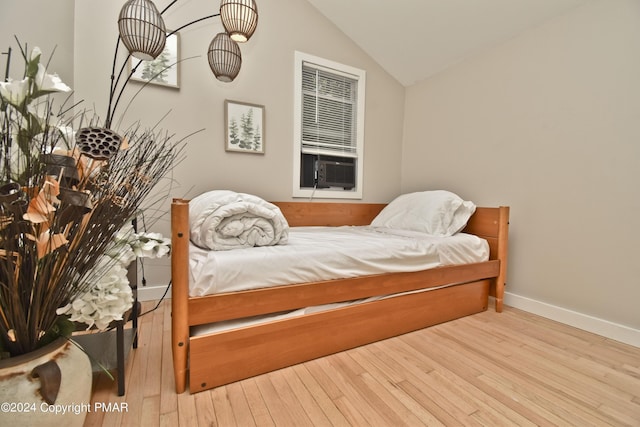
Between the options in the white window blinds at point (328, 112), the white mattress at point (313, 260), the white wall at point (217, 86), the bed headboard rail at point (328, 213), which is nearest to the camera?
the white mattress at point (313, 260)

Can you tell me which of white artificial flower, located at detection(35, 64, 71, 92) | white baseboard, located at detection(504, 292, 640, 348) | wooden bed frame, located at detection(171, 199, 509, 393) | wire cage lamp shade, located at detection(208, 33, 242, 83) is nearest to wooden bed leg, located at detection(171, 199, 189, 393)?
wooden bed frame, located at detection(171, 199, 509, 393)

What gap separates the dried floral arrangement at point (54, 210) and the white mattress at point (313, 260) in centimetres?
39

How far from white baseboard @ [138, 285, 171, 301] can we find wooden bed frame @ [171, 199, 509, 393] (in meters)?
1.04

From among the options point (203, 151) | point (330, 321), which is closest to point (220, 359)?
point (330, 321)

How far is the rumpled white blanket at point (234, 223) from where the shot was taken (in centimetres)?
126

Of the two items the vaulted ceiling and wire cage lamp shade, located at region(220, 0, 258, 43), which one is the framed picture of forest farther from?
the vaulted ceiling

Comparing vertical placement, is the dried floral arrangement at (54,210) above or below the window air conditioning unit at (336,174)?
below

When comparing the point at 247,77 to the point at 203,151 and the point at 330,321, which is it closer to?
the point at 203,151

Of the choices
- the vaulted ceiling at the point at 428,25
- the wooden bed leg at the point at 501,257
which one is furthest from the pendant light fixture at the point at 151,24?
the wooden bed leg at the point at 501,257

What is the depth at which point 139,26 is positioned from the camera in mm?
1176

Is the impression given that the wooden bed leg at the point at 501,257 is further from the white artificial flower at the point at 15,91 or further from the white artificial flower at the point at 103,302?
the white artificial flower at the point at 15,91

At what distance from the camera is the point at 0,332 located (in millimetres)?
586

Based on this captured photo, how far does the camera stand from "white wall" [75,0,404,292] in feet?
5.98

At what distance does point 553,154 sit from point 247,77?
2.26 metres
